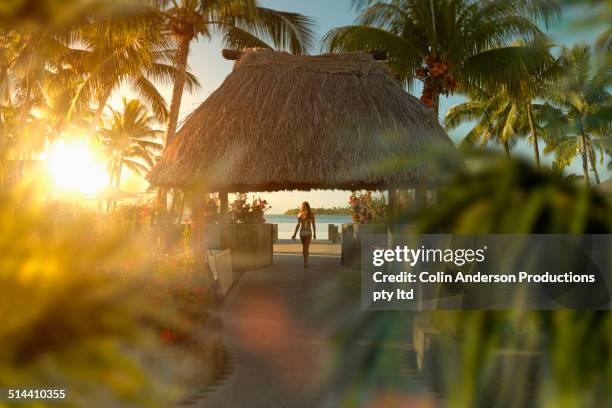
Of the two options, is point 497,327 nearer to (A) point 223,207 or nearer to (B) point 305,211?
(B) point 305,211

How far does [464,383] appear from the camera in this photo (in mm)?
445

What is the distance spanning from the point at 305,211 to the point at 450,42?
19.7 ft

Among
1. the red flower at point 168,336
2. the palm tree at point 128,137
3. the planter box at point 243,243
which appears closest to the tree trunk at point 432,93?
the planter box at point 243,243

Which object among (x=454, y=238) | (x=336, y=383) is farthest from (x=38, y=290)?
(x=454, y=238)

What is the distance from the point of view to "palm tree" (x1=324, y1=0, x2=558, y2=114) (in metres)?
14.1

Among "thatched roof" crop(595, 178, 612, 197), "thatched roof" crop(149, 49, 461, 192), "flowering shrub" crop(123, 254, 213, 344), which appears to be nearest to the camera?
"thatched roof" crop(595, 178, 612, 197)

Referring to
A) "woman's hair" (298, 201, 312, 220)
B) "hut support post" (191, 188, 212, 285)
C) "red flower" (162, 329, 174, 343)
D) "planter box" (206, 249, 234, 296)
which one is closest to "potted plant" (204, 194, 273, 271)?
"woman's hair" (298, 201, 312, 220)

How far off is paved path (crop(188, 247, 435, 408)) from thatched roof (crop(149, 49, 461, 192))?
2.16 meters

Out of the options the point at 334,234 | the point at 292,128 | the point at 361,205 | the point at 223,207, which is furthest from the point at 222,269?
the point at 334,234

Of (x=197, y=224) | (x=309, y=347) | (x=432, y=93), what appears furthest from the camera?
(x=432, y=93)

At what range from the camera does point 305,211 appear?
515 inches

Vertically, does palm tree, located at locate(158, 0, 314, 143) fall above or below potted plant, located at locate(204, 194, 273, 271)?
above

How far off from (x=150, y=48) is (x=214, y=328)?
1375 cm

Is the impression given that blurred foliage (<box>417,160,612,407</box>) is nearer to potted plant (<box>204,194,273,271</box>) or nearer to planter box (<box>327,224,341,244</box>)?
potted plant (<box>204,194,273,271</box>)
